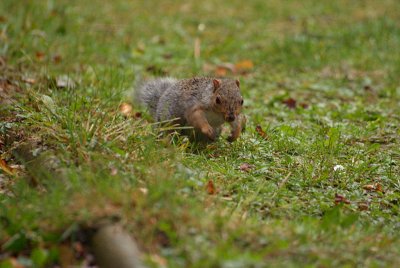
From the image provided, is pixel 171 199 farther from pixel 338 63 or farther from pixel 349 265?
pixel 338 63

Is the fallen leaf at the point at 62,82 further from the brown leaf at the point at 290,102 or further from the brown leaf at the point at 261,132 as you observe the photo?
the brown leaf at the point at 290,102

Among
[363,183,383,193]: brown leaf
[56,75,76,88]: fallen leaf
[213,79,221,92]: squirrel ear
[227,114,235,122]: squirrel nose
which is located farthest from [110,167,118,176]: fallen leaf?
[56,75,76,88]: fallen leaf

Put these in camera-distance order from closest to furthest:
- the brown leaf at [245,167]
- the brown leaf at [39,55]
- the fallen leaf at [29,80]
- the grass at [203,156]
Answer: the grass at [203,156] < the brown leaf at [245,167] < the fallen leaf at [29,80] < the brown leaf at [39,55]

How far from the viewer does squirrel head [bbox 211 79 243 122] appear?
15.7 feet

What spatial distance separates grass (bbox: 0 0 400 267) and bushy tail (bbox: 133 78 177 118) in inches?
6.2

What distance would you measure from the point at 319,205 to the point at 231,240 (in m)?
1.13

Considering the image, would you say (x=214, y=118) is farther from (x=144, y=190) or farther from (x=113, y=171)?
(x=144, y=190)

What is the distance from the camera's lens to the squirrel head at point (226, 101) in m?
4.79

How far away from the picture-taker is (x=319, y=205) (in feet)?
13.4

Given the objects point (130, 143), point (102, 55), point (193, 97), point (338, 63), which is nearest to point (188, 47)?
point (102, 55)

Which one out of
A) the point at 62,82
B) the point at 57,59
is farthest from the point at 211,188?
the point at 57,59

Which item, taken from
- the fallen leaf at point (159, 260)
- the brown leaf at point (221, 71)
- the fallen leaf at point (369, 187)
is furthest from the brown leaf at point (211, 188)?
the brown leaf at point (221, 71)

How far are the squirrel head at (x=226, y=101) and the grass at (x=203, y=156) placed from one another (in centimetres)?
32

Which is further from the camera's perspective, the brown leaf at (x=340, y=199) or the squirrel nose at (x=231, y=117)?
the squirrel nose at (x=231, y=117)
